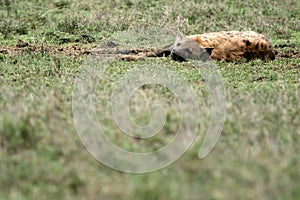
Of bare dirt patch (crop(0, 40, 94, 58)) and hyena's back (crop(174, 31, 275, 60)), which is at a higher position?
hyena's back (crop(174, 31, 275, 60))

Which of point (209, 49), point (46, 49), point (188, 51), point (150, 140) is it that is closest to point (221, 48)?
point (209, 49)

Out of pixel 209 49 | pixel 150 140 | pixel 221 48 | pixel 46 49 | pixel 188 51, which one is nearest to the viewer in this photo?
pixel 150 140

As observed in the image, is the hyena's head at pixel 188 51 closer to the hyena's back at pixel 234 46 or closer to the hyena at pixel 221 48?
the hyena at pixel 221 48

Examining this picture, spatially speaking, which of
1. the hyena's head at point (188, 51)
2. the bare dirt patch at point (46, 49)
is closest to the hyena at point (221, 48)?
the hyena's head at point (188, 51)

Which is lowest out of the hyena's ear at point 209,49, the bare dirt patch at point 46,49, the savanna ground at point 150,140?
the bare dirt patch at point 46,49

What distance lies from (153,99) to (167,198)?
3204 millimetres

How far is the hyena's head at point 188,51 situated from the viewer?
40.0 ft

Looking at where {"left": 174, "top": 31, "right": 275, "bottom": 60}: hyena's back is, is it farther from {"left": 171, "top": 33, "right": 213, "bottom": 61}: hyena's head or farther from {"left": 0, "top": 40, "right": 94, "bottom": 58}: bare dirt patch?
{"left": 0, "top": 40, "right": 94, "bottom": 58}: bare dirt patch

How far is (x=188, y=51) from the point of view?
1220cm

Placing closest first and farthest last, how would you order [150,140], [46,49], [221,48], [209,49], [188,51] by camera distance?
[150,140]
[188,51]
[209,49]
[221,48]
[46,49]

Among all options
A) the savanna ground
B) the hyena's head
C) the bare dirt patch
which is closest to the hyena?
the hyena's head

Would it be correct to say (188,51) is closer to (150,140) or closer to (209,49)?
(209,49)

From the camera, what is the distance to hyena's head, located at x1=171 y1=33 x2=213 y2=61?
12.2 metres

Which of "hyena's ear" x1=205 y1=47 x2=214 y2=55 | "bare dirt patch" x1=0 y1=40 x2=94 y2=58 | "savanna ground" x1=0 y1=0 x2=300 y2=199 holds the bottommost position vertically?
"bare dirt patch" x1=0 y1=40 x2=94 y2=58
